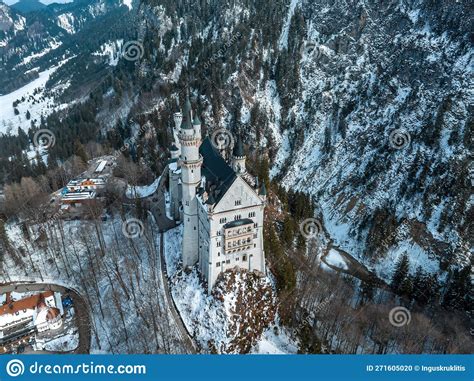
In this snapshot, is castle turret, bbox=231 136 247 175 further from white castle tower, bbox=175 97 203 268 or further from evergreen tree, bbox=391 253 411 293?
evergreen tree, bbox=391 253 411 293

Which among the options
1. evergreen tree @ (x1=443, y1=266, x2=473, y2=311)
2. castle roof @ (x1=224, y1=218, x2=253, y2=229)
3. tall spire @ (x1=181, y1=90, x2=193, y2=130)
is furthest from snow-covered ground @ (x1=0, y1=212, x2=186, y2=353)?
evergreen tree @ (x1=443, y1=266, x2=473, y2=311)

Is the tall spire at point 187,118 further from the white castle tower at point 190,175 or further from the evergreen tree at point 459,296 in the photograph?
the evergreen tree at point 459,296

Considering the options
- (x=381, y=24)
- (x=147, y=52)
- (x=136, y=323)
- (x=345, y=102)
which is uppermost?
(x=381, y=24)

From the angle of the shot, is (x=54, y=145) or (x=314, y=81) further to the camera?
(x=314, y=81)

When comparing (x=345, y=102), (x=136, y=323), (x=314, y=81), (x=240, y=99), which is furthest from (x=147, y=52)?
(x=136, y=323)

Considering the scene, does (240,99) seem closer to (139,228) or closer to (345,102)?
(345,102)

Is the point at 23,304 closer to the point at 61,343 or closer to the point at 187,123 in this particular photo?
the point at 61,343

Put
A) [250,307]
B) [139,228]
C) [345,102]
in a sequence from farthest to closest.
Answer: [345,102], [139,228], [250,307]

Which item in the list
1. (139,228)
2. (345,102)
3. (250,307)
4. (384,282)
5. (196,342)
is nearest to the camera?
(196,342)
